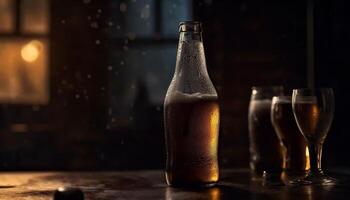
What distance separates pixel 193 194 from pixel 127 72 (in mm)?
1993

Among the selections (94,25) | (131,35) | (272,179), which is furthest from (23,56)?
(272,179)

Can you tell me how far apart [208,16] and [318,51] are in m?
0.80

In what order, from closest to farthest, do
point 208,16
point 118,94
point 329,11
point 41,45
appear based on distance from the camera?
point 329,11 < point 208,16 < point 118,94 < point 41,45

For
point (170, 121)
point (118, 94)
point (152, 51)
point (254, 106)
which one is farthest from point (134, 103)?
point (170, 121)

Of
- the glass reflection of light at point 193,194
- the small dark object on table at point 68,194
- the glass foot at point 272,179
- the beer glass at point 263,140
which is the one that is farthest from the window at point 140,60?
the small dark object on table at point 68,194

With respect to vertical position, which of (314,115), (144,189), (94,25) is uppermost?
(94,25)

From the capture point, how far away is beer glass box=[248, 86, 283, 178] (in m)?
1.08

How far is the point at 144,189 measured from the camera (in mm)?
841

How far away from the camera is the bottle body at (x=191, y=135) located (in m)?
0.86

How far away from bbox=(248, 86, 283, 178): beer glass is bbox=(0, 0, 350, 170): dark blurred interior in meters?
1.25

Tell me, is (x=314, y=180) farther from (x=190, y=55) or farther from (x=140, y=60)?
(x=140, y=60)

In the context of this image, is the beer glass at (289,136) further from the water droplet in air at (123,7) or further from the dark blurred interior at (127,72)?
the water droplet in air at (123,7)

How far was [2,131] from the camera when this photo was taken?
2.83 metres

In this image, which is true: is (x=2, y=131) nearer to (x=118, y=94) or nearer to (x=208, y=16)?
(x=118, y=94)
